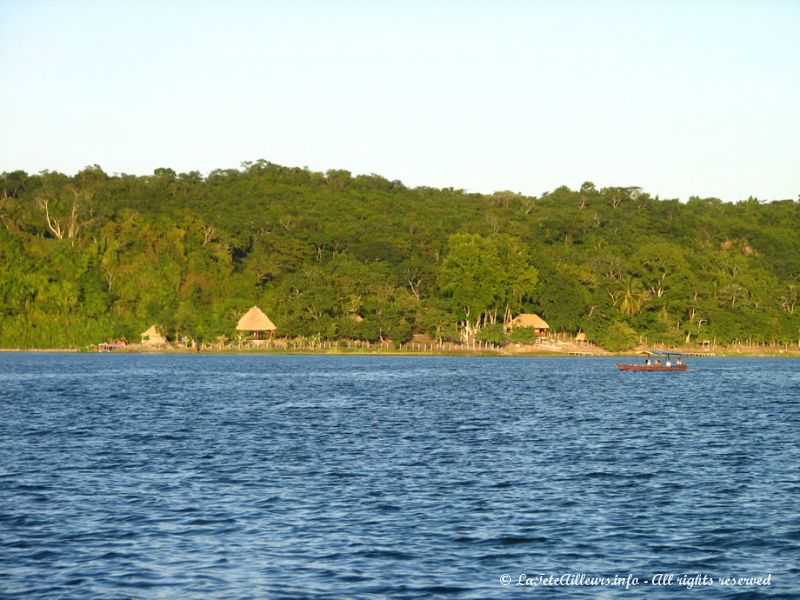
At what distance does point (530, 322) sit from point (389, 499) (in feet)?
438

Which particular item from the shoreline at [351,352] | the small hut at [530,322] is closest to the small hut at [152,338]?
the shoreline at [351,352]

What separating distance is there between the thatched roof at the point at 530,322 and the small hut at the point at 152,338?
5456cm

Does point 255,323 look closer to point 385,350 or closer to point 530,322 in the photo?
point 385,350

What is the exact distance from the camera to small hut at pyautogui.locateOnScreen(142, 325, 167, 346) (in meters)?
161

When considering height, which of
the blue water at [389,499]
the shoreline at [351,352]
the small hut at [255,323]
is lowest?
the blue water at [389,499]

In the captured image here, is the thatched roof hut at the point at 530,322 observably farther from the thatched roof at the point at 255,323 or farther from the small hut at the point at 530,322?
the thatched roof at the point at 255,323

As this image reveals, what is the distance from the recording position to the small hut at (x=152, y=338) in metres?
161

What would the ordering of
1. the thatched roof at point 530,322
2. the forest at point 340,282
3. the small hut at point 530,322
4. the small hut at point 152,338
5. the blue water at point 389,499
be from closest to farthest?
the blue water at point 389,499
the forest at point 340,282
the small hut at point 530,322
the thatched roof at point 530,322
the small hut at point 152,338

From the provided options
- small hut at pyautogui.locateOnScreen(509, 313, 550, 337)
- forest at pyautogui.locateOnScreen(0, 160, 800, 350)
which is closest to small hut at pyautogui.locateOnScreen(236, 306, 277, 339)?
forest at pyautogui.locateOnScreen(0, 160, 800, 350)

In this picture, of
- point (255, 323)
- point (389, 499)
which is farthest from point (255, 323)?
point (389, 499)

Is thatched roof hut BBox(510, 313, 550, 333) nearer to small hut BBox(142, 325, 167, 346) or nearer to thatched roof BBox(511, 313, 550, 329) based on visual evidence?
thatched roof BBox(511, 313, 550, 329)

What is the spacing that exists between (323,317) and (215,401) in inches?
3496

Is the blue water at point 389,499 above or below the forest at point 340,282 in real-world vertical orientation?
below

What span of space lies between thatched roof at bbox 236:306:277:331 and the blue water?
95.9 metres
